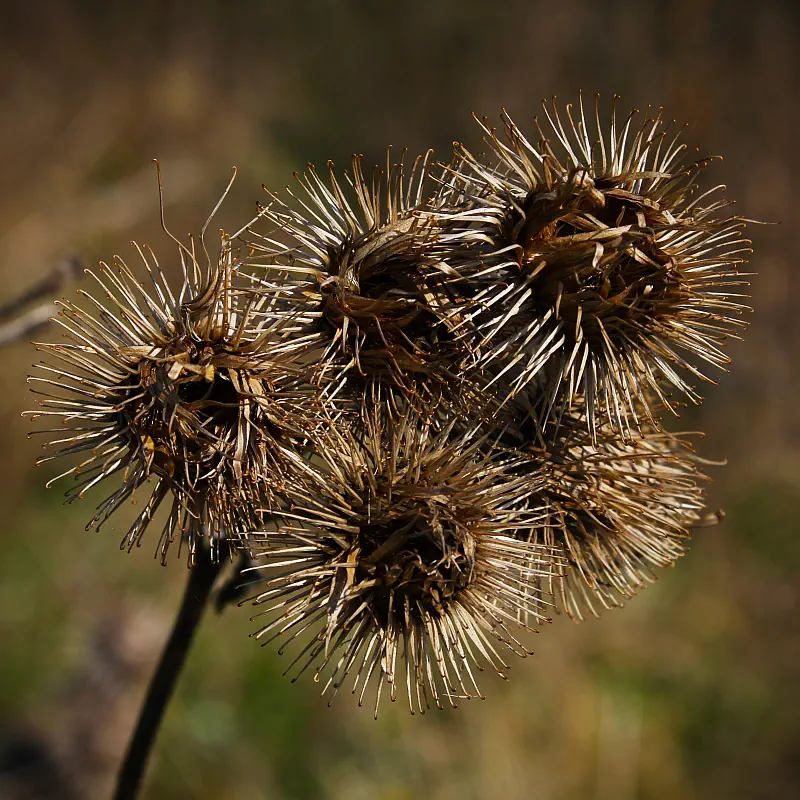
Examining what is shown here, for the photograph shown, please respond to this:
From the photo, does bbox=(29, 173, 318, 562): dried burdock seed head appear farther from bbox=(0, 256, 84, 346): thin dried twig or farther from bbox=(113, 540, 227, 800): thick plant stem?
bbox=(0, 256, 84, 346): thin dried twig

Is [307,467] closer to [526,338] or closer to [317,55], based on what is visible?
[526,338]

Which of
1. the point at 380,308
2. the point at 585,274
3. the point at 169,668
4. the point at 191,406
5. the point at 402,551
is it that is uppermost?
the point at 585,274

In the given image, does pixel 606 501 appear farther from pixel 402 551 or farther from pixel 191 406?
pixel 191 406

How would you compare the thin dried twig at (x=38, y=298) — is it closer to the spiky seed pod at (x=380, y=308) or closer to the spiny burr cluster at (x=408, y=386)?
the spiny burr cluster at (x=408, y=386)

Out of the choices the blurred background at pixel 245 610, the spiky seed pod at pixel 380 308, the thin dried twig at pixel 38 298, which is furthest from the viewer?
the blurred background at pixel 245 610

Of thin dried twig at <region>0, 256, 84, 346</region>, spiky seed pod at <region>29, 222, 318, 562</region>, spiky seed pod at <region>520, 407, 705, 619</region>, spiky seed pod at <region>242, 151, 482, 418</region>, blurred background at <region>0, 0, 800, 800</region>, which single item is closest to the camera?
spiky seed pod at <region>29, 222, 318, 562</region>

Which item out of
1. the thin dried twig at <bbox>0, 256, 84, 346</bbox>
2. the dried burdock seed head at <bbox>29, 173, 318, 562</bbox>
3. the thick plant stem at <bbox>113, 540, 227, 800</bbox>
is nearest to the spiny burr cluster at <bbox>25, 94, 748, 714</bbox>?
the dried burdock seed head at <bbox>29, 173, 318, 562</bbox>

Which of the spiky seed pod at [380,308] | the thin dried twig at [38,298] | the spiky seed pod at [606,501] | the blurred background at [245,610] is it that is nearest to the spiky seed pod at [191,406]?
the spiky seed pod at [380,308]

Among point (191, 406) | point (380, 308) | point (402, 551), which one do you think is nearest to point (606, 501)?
point (402, 551)
